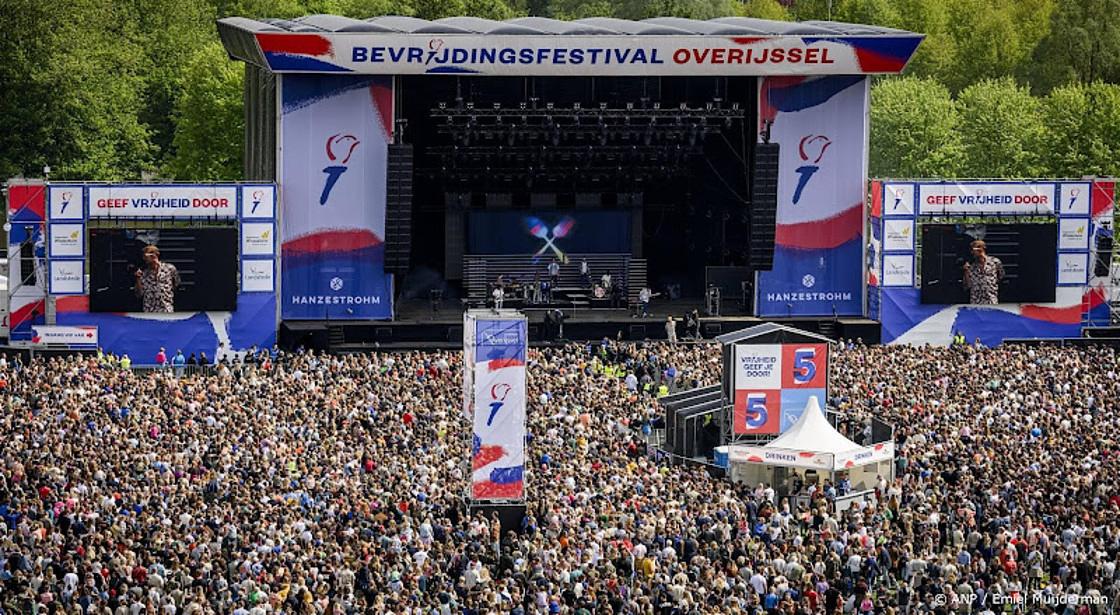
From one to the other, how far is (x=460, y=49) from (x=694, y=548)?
23.1m

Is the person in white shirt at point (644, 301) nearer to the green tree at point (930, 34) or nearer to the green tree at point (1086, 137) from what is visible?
the green tree at point (1086, 137)

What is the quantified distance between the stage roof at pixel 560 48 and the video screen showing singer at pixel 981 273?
4888 mm

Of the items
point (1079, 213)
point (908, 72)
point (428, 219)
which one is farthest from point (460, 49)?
point (908, 72)

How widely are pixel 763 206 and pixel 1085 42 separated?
41.4 metres

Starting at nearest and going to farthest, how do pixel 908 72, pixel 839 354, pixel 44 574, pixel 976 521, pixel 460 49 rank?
pixel 44 574, pixel 976 521, pixel 839 354, pixel 460 49, pixel 908 72

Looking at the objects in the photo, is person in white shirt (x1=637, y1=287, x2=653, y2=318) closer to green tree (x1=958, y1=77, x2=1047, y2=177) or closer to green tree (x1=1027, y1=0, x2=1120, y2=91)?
green tree (x1=958, y1=77, x2=1047, y2=177)

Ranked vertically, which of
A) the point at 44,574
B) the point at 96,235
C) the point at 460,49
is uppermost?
the point at 460,49

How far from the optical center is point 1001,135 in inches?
3152

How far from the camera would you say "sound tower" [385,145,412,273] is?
53938 millimetres

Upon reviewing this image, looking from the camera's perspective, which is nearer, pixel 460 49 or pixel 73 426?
pixel 73 426

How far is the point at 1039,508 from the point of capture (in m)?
34.5

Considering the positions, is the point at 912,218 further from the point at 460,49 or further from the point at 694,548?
the point at 694,548

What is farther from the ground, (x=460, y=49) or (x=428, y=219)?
(x=460, y=49)

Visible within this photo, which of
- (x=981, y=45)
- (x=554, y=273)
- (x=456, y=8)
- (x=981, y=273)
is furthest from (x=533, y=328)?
(x=981, y=45)
